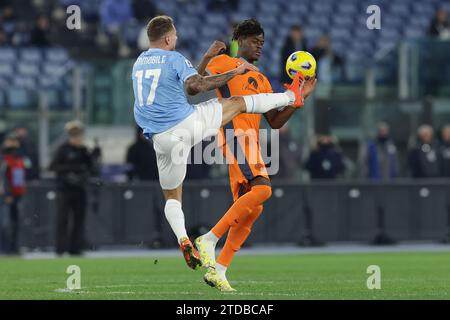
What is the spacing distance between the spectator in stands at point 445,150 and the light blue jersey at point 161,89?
12502 millimetres

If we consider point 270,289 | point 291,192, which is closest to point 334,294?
point 270,289

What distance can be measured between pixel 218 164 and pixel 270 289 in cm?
1134

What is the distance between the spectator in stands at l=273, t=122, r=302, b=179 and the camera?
22.8 m

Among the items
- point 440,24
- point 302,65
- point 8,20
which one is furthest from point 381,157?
point 302,65

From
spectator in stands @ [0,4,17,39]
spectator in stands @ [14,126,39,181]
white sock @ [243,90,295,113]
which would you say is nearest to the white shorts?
white sock @ [243,90,295,113]

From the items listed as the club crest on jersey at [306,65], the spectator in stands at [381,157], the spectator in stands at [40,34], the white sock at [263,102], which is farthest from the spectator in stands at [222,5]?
the white sock at [263,102]

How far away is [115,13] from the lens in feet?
86.7

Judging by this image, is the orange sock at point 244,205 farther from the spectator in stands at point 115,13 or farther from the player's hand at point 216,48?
the spectator in stands at point 115,13

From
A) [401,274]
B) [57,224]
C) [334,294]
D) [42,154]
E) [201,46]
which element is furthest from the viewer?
[201,46]

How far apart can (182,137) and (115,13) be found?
1533 centimetres

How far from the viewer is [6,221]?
21484mm

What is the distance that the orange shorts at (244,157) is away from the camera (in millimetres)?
11766

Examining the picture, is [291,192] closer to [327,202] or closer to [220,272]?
[327,202]

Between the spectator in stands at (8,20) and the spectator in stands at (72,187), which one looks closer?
the spectator in stands at (72,187)
